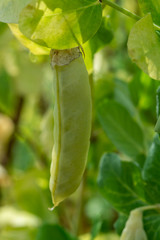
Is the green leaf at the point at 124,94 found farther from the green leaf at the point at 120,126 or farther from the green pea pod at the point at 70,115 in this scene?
the green pea pod at the point at 70,115

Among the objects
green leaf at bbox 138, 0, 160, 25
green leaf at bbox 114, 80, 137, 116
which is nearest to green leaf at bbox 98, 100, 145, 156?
green leaf at bbox 114, 80, 137, 116

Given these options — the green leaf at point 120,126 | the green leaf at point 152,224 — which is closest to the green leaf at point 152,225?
the green leaf at point 152,224

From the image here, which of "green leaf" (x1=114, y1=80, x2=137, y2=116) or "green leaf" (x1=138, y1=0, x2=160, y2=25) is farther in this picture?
"green leaf" (x1=114, y1=80, x2=137, y2=116)

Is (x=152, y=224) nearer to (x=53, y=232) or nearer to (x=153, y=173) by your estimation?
(x=153, y=173)

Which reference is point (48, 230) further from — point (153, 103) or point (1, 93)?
point (1, 93)

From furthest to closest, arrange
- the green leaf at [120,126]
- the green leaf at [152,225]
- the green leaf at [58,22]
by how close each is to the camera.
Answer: the green leaf at [120,126] < the green leaf at [152,225] < the green leaf at [58,22]

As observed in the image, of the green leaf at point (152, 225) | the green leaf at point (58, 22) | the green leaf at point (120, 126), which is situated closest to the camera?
the green leaf at point (58, 22)

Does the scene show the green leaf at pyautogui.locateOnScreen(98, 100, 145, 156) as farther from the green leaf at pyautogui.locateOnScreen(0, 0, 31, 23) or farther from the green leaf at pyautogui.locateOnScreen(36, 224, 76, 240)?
the green leaf at pyautogui.locateOnScreen(0, 0, 31, 23)
